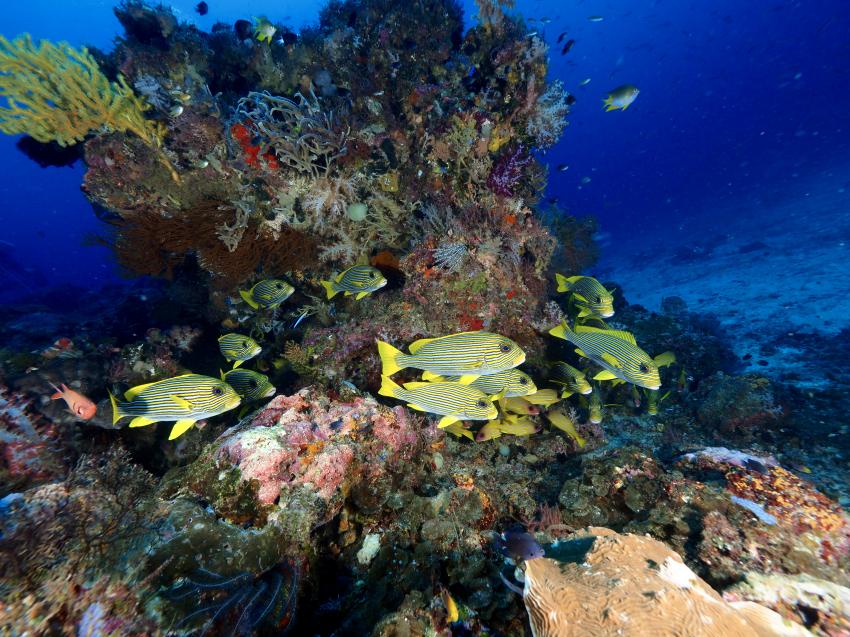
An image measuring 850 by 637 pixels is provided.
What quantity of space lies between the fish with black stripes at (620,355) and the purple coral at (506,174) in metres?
2.98

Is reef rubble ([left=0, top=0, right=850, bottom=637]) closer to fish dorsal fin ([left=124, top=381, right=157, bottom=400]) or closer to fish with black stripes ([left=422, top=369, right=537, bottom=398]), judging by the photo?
fish dorsal fin ([left=124, top=381, right=157, bottom=400])

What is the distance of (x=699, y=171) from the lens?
103438 mm

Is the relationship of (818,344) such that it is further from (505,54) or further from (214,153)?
(214,153)

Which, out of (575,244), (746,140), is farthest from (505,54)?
(746,140)

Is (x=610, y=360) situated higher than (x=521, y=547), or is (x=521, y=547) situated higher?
(x=610, y=360)

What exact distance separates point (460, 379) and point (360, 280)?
6.63ft

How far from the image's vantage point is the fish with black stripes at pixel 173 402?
10.7ft

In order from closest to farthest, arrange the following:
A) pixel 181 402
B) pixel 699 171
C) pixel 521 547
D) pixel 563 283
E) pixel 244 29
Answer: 1. pixel 521 547
2. pixel 181 402
3. pixel 563 283
4. pixel 244 29
5. pixel 699 171

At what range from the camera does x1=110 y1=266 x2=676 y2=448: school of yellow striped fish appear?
332cm

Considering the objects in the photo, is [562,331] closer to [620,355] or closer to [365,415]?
[620,355]

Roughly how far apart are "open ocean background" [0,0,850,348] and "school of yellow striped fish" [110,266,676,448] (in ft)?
15.6

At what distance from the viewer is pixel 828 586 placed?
2.40 m

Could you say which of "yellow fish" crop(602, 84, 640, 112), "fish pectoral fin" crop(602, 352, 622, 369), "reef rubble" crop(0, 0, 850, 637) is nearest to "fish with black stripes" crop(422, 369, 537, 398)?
"reef rubble" crop(0, 0, 850, 637)

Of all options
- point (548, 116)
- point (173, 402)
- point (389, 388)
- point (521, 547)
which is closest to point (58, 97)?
point (173, 402)
